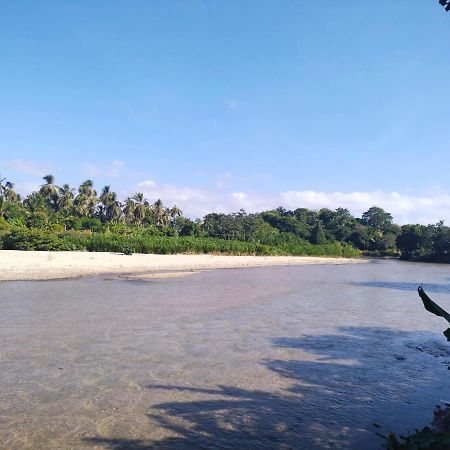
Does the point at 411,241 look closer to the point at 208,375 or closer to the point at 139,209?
the point at 139,209

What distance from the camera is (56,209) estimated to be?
288 ft

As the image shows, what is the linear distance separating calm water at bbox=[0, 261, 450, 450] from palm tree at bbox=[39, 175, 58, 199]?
72.6 m

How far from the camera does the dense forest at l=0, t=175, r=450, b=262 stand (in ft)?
158

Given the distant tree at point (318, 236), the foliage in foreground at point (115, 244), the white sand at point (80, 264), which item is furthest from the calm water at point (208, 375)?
the distant tree at point (318, 236)

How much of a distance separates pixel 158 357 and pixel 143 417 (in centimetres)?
369

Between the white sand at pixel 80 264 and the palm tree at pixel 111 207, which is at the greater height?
the palm tree at pixel 111 207

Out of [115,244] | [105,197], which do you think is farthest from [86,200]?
[115,244]

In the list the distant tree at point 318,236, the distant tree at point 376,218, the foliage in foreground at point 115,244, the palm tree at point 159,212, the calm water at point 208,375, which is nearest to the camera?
the calm water at point 208,375

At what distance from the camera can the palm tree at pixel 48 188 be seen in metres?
86.0

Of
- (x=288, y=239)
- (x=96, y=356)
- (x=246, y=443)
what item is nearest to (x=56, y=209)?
(x=288, y=239)

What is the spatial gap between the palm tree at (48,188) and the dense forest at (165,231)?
19 centimetres

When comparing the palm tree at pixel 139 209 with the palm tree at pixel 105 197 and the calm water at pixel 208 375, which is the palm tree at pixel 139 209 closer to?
the palm tree at pixel 105 197

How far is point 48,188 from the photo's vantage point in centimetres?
8600

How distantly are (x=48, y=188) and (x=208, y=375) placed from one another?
8479cm
